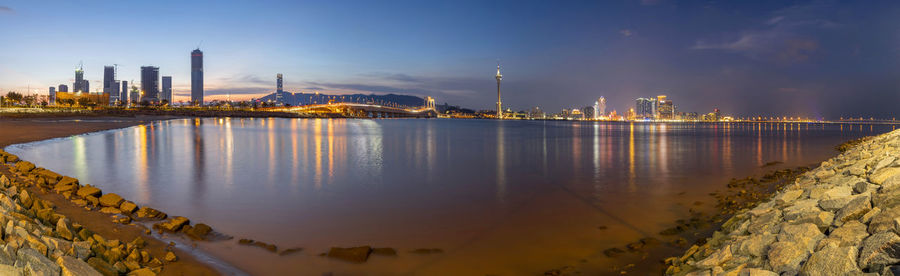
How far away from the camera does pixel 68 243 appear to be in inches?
205

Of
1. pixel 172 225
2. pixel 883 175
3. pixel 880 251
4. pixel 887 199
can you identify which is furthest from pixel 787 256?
pixel 172 225

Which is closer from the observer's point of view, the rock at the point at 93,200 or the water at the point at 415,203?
the water at the point at 415,203

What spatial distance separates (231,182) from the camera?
48.3 feet

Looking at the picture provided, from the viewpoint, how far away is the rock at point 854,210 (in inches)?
197

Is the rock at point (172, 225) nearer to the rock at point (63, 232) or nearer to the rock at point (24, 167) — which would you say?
the rock at point (63, 232)

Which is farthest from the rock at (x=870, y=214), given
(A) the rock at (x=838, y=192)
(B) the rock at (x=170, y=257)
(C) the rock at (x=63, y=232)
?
(C) the rock at (x=63, y=232)

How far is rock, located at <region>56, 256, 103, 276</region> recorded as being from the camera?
4383 mm

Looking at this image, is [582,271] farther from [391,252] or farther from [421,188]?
[421,188]

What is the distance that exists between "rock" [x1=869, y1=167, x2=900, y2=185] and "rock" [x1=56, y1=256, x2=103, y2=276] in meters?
9.21

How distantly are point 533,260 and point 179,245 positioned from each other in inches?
222

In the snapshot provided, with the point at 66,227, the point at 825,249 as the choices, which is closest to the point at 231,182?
the point at 66,227

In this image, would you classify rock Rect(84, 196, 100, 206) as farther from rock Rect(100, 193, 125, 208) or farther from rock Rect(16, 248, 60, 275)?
rock Rect(16, 248, 60, 275)

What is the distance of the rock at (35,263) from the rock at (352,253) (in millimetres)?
3500

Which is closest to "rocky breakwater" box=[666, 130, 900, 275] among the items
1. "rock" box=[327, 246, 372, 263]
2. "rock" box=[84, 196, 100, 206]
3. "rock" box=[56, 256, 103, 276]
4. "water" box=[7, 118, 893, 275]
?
"water" box=[7, 118, 893, 275]
